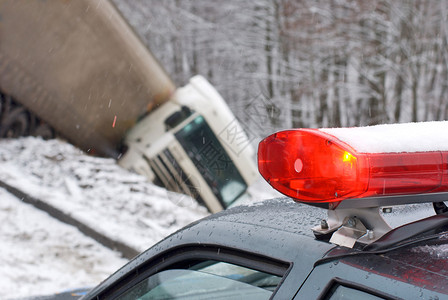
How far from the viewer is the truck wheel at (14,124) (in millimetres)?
10703

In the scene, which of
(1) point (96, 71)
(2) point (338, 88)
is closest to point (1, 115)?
(1) point (96, 71)

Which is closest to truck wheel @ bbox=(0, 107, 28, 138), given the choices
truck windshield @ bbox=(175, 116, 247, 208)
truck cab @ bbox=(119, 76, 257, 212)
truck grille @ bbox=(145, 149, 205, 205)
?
truck cab @ bbox=(119, 76, 257, 212)

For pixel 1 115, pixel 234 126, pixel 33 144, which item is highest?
pixel 1 115

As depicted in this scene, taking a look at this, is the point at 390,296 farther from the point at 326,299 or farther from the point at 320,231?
the point at 320,231

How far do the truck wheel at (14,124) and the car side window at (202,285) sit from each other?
967cm

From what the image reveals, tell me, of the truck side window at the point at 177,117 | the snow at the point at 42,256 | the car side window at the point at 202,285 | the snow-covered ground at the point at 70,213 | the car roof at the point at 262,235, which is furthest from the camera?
the truck side window at the point at 177,117

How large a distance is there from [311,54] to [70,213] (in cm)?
1396

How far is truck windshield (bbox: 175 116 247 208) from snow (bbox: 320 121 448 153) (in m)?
8.15

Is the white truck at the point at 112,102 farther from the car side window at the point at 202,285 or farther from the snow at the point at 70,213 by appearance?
the car side window at the point at 202,285

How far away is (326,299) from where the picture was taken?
123 centimetres

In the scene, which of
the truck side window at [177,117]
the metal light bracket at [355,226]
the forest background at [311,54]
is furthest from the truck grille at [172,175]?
the forest background at [311,54]

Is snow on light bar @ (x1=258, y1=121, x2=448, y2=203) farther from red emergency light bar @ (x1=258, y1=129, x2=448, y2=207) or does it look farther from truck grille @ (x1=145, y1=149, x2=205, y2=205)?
truck grille @ (x1=145, y1=149, x2=205, y2=205)

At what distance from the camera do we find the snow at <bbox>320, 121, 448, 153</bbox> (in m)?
1.16

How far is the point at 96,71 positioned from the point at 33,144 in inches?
73.7
